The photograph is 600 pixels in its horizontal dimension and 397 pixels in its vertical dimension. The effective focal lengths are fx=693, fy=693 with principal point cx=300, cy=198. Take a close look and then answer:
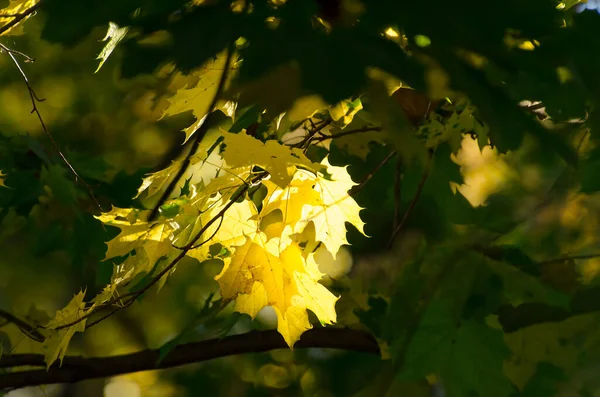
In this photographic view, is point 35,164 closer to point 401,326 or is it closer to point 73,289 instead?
point 401,326

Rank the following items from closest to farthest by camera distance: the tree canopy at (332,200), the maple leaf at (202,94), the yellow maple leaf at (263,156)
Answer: the tree canopy at (332,200) < the yellow maple leaf at (263,156) < the maple leaf at (202,94)

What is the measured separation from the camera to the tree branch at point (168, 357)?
1.25 metres

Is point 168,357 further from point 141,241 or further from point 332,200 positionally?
point 332,200

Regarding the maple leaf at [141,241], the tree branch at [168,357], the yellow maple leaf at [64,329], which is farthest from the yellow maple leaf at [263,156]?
the tree branch at [168,357]

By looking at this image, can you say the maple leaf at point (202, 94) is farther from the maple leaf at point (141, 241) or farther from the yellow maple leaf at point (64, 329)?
the yellow maple leaf at point (64, 329)

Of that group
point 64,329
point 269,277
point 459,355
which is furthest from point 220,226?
point 459,355

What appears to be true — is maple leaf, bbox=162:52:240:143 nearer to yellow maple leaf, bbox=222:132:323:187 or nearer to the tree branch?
yellow maple leaf, bbox=222:132:323:187

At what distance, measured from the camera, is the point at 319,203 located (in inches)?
42.9

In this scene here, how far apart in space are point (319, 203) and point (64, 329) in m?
0.44

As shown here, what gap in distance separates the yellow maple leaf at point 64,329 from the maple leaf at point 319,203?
0.33 m

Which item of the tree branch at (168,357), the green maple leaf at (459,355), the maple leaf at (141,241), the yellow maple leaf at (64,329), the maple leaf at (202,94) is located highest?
the maple leaf at (202,94)

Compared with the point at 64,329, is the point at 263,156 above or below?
above

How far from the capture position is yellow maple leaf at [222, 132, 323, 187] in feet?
2.91

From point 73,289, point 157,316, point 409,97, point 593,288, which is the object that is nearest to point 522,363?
point 593,288
